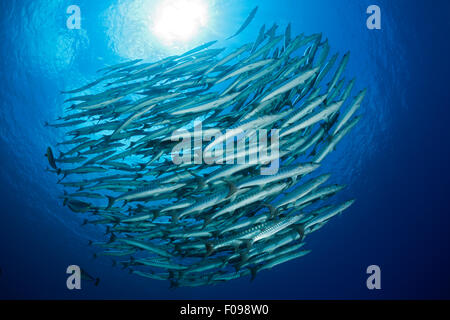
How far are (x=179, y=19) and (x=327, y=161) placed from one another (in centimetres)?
1215

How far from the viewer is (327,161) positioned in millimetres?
16469

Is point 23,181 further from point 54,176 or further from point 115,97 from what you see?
point 115,97

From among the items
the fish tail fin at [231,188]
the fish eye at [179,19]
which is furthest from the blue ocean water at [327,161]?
the fish tail fin at [231,188]

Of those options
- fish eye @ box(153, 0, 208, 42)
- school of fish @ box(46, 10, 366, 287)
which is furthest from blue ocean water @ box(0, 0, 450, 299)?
school of fish @ box(46, 10, 366, 287)

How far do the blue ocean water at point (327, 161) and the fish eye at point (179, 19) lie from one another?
245 mm

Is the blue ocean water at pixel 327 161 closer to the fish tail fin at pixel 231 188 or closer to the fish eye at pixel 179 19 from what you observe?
the fish eye at pixel 179 19

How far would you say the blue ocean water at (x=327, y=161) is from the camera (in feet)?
30.7

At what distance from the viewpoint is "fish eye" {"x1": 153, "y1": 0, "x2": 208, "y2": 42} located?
8516mm

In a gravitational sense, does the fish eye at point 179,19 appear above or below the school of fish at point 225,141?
above

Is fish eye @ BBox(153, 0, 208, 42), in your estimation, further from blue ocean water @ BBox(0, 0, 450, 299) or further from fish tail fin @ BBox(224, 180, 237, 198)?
fish tail fin @ BBox(224, 180, 237, 198)

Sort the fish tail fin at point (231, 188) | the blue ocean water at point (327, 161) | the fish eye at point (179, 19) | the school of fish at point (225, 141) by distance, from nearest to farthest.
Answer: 1. the fish tail fin at point (231, 188)
2. the school of fish at point (225, 141)
3. the fish eye at point (179, 19)
4. the blue ocean water at point (327, 161)

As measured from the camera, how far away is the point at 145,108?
4.45 metres

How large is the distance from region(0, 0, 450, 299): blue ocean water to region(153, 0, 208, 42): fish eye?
25 cm

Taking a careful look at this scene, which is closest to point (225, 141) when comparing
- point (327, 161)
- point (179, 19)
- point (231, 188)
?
point (231, 188)
